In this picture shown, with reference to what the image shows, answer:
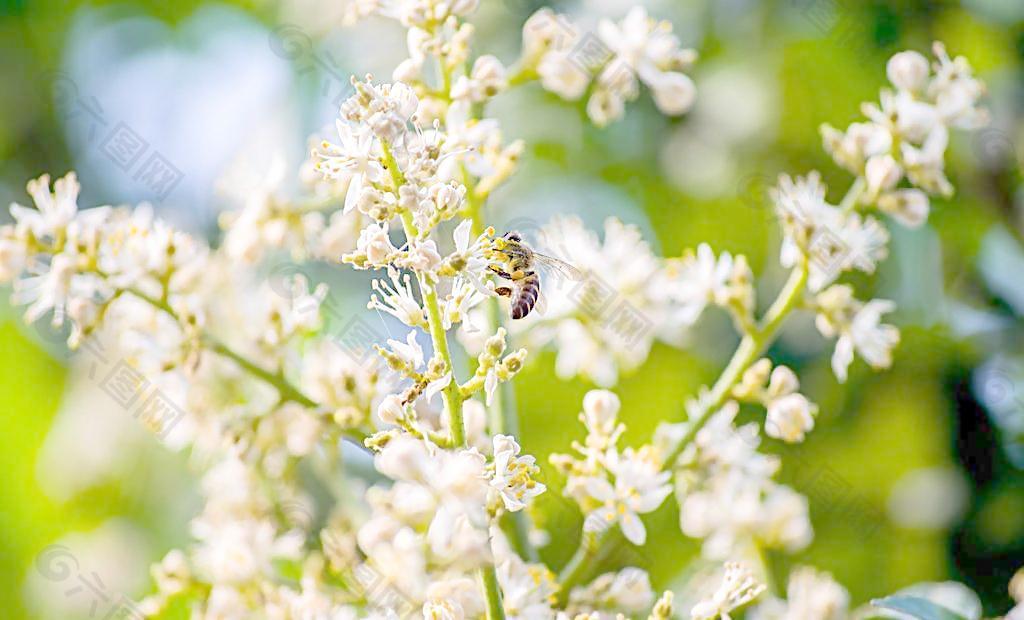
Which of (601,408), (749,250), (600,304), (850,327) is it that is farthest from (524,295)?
(749,250)

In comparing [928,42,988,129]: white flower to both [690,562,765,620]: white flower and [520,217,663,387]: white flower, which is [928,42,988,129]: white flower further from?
[690,562,765,620]: white flower

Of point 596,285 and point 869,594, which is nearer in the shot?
point 596,285

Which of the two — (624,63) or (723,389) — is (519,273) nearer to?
Answer: (723,389)

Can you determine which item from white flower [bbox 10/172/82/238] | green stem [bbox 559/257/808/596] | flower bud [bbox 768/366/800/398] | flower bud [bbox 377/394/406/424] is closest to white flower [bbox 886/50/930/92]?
green stem [bbox 559/257/808/596]

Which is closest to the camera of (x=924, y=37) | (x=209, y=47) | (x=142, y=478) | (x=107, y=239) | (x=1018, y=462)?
(x=107, y=239)

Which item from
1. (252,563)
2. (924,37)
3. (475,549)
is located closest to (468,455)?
(475,549)

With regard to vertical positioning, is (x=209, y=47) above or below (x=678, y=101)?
below

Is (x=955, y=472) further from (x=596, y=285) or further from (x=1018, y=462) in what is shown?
(x=596, y=285)
